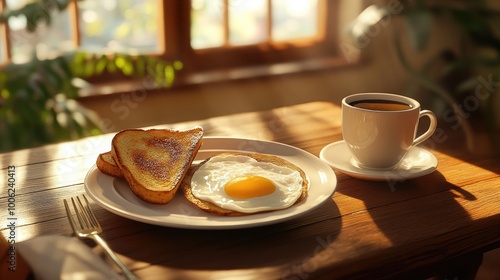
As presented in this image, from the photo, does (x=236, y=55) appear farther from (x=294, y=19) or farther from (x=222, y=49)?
(x=294, y=19)

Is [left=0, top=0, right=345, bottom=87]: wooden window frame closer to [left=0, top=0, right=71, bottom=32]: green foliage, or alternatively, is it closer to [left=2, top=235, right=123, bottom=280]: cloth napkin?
[left=0, top=0, right=71, bottom=32]: green foliage

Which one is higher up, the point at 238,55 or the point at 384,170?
the point at 384,170

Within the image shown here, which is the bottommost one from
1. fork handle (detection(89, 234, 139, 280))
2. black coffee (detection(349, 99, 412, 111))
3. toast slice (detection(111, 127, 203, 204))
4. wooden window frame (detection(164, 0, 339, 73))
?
wooden window frame (detection(164, 0, 339, 73))

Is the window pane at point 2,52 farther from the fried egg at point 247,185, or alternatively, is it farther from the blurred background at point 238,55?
the fried egg at point 247,185

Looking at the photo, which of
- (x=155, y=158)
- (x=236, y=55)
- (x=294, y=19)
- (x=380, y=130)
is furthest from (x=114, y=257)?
(x=294, y=19)

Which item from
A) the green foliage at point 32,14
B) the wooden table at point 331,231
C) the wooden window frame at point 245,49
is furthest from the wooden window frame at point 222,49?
the wooden table at point 331,231

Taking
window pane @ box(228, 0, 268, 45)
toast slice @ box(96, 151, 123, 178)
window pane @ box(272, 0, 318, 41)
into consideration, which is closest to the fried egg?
toast slice @ box(96, 151, 123, 178)
